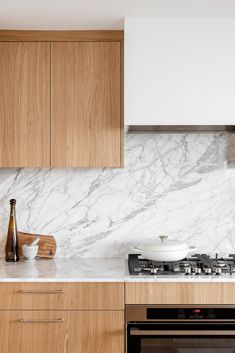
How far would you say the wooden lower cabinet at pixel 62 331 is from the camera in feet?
8.51

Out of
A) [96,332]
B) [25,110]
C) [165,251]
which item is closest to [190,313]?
[165,251]

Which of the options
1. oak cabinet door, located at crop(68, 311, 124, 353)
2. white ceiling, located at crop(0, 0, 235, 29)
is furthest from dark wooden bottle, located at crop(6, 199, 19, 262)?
white ceiling, located at crop(0, 0, 235, 29)

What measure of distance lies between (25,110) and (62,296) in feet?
3.61

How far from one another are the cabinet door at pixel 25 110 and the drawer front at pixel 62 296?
0.74 metres

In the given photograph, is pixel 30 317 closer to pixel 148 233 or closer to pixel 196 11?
pixel 148 233

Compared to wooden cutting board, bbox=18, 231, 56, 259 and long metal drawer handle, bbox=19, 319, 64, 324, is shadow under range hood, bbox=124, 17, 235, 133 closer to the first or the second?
wooden cutting board, bbox=18, 231, 56, 259

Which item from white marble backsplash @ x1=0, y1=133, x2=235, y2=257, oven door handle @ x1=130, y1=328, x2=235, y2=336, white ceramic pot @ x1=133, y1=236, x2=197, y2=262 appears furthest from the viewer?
white marble backsplash @ x1=0, y1=133, x2=235, y2=257

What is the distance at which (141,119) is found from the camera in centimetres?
280

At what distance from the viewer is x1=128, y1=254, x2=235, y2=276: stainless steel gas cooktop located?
2.63 m

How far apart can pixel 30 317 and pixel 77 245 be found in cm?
73

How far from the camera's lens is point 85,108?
294cm

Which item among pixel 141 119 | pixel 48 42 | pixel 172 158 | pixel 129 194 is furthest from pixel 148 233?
pixel 48 42

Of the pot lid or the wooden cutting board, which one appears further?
the wooden cutting board

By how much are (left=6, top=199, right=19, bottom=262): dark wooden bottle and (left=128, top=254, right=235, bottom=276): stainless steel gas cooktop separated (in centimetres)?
70
